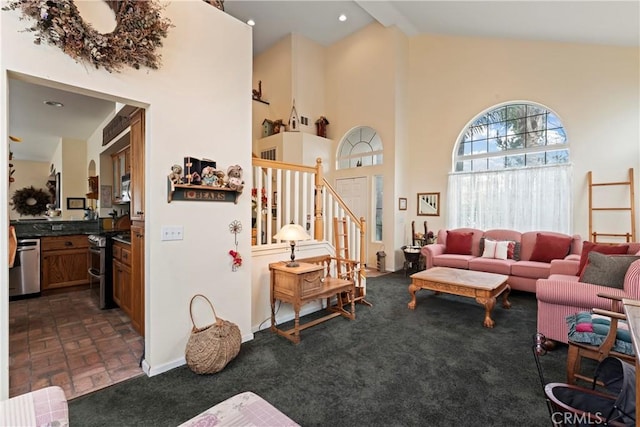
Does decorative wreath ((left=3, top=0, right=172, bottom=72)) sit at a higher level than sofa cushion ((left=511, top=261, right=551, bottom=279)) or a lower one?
higher

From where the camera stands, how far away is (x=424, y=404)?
198 centimetres

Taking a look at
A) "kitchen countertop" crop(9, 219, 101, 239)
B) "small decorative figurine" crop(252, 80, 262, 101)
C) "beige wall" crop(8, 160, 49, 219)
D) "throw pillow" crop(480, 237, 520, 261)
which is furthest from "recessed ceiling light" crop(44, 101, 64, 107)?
"throw pillow" crop(480, 237, 520, 261)

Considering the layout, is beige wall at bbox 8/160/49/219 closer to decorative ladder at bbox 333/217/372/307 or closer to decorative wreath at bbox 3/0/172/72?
decorative wreath at bbox 3/0/172/72

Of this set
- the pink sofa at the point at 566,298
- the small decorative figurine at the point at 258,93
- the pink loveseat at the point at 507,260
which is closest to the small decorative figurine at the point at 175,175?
the pink sofa at the point at 566,298

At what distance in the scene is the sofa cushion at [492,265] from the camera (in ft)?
15.1

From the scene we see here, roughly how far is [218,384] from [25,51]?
8.23 ft

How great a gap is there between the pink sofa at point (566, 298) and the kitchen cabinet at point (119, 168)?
5.13 meters

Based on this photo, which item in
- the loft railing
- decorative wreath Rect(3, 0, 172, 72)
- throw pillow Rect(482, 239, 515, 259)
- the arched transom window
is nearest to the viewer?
decorative wreath Rect(3, 0, 172, 72)

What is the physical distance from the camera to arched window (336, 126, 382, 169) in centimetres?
676

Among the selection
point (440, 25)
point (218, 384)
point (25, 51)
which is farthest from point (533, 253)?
point (25, 51)

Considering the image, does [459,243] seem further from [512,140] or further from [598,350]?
[598,350]

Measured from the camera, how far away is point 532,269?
4398mm

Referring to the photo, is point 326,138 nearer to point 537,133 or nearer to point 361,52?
point 361,52

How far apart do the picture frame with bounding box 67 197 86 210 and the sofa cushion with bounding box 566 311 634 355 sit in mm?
7966
